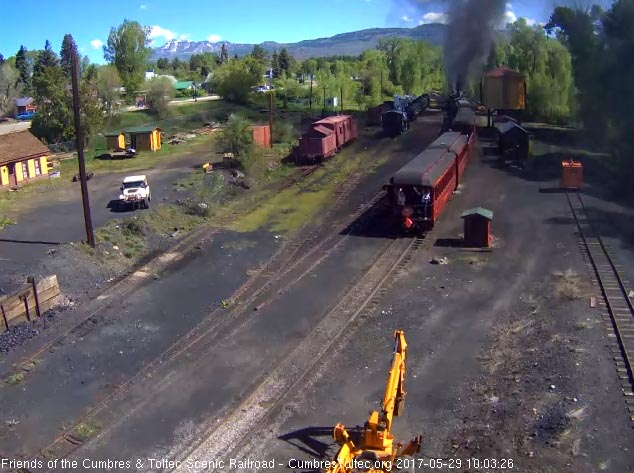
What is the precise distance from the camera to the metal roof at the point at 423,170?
87.5 feet

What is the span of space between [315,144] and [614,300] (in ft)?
91.1

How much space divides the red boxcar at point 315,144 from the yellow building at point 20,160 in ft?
55.9

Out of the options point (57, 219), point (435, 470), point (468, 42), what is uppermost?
point (468, 42)

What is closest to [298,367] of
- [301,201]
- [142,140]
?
[301,201]

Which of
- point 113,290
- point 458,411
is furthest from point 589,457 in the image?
point 113,290

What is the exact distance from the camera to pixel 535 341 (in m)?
17.3

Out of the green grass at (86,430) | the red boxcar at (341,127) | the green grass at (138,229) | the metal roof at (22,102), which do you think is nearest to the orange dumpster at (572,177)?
the red boxcar at (341,127)

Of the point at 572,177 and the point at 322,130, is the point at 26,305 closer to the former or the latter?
the point at 572,177

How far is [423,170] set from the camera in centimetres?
2741

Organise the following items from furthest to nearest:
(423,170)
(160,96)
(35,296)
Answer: (160,96)
(423,170)
(35,296)

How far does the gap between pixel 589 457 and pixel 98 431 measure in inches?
397

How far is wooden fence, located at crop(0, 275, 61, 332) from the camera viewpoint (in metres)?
19.1

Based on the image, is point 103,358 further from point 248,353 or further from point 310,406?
point 310,406

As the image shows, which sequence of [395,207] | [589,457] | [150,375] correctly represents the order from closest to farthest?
1. [589,457]
2. [150,375]
3. [395,207]
